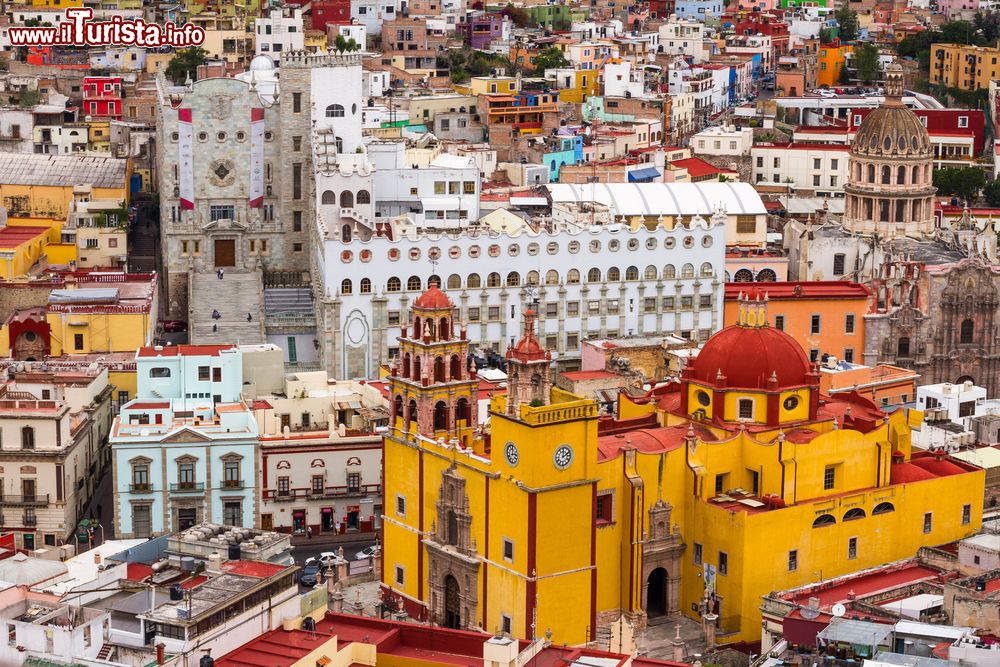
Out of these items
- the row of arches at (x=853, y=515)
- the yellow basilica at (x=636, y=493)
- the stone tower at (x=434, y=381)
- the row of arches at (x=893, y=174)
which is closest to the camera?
the yellow basilica at (x=636, y=493)

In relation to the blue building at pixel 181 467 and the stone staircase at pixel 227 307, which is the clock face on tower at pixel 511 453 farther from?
the stone staircase at pixel 227 307

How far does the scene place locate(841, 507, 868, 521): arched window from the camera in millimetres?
99812

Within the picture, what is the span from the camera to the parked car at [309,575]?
4026 inches

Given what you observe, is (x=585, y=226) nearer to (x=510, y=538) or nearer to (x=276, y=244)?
(x=276, y=244)

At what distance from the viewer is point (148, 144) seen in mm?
173625

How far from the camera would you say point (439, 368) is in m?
99.0

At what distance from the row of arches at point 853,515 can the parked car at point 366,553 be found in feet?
66.7

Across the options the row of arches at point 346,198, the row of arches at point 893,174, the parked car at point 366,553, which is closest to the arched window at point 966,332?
the row of arches at point 893,174

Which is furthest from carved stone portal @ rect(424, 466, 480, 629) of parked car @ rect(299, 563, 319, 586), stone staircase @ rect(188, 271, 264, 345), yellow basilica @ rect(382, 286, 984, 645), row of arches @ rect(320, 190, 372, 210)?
row of arches @ rect(320, 190, 372, 210)

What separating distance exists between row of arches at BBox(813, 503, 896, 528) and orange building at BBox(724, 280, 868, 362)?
3265 cm

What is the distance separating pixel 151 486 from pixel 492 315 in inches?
1182

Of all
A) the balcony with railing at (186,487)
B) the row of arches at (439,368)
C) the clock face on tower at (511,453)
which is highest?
Answer: the row of arches at (439,368)

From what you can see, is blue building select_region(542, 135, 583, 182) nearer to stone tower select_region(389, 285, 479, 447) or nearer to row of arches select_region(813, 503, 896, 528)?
stone tower select_region(389, 285, 479, 447)

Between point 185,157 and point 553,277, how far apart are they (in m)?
28.2
